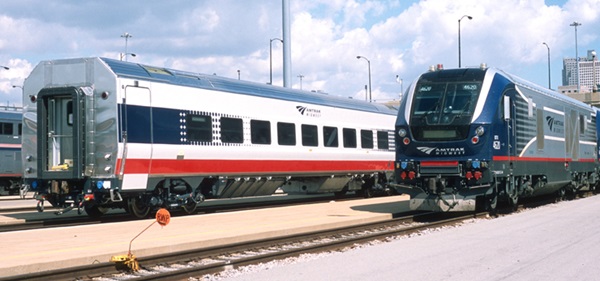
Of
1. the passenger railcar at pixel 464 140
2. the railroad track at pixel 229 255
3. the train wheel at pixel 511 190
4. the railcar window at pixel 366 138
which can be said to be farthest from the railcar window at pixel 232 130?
the railcar window at pixel 366 138

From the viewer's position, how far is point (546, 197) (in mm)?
26188

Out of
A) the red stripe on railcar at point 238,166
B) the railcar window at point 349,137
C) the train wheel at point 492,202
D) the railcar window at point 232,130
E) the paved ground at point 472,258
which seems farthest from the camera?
the railcar window at point 349,137

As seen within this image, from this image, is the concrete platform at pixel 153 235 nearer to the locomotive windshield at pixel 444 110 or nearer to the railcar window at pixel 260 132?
the railcar window at pixel 260 132

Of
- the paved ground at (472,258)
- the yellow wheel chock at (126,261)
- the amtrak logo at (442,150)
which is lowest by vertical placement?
the paved ground at (472,258)

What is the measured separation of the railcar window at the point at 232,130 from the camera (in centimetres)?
1937

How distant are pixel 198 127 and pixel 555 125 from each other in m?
10.8

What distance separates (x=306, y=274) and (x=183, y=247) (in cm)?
283

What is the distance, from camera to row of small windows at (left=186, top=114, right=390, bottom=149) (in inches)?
732

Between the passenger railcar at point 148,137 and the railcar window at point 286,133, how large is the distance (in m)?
0.03

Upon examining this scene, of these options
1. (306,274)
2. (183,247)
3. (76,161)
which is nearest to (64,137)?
(76,161)

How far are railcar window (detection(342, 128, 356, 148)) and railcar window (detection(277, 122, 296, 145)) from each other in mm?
3324

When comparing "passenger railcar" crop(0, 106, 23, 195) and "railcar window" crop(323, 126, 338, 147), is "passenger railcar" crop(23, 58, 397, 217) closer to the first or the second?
"railcar window" crop(323, 126, 338, 147)

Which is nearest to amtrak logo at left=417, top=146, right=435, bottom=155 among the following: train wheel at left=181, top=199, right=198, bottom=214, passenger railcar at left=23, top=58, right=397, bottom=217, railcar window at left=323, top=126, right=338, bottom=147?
passenger railcar at left=23, top=58, right=397, bottom=217

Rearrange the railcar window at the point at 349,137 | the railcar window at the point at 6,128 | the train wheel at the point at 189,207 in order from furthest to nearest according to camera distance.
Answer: the railcar window at the point at 6,128
the railcar window at the point at 349,137
the train wheel at the point at 189,207
